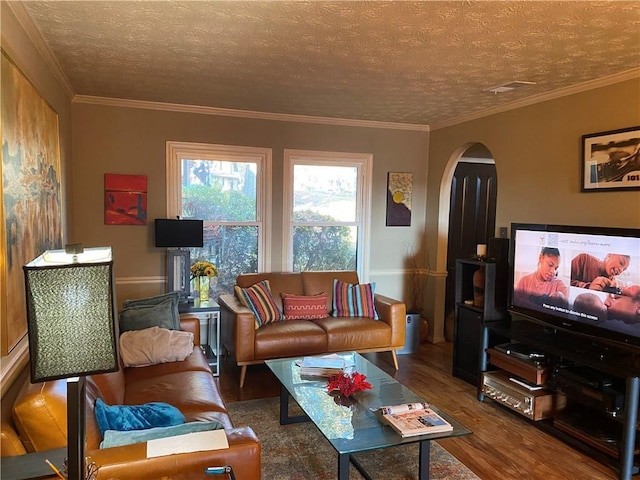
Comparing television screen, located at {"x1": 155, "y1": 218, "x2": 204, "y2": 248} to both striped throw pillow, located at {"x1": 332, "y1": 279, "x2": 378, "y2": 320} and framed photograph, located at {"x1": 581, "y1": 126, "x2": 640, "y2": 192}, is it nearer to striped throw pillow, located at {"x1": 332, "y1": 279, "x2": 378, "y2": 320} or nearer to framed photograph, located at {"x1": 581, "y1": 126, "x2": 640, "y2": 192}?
striped throw pillow, located at {"x1": 332, "y1": 279, "x2": 378, "y2": 320}

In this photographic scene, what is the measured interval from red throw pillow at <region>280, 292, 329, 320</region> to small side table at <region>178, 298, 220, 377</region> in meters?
0.63

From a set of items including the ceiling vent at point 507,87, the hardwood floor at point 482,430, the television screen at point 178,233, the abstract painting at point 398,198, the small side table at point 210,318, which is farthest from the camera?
the abstract painting at point 398,198

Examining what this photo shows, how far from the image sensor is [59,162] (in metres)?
3.28

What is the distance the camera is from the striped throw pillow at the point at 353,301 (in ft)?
14.6

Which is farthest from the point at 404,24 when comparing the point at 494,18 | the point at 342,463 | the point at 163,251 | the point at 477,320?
the point at 163,251

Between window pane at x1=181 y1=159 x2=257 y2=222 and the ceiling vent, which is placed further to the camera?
window pane at x1=181 y1=159 x2=257 y2=222

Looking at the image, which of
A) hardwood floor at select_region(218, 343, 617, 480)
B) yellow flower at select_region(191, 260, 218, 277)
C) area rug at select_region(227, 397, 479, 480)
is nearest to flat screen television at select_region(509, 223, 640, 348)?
hardwood floor at select_region(218, 343, 617, 480)

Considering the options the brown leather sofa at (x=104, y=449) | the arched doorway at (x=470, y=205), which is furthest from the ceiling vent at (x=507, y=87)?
the brown leather sofa at (x=104, y=449)

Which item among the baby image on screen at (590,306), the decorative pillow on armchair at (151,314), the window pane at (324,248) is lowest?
the decorative pillow on armchair at (151,314)

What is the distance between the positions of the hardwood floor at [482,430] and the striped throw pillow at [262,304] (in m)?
0.51

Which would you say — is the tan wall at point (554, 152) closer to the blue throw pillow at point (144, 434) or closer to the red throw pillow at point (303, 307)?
the red throw pillow at point (303, 307)

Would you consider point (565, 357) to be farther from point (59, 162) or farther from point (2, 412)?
point (59, 162)

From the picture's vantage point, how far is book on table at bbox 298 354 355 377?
3.08 metres

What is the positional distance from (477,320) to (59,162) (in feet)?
11.3
